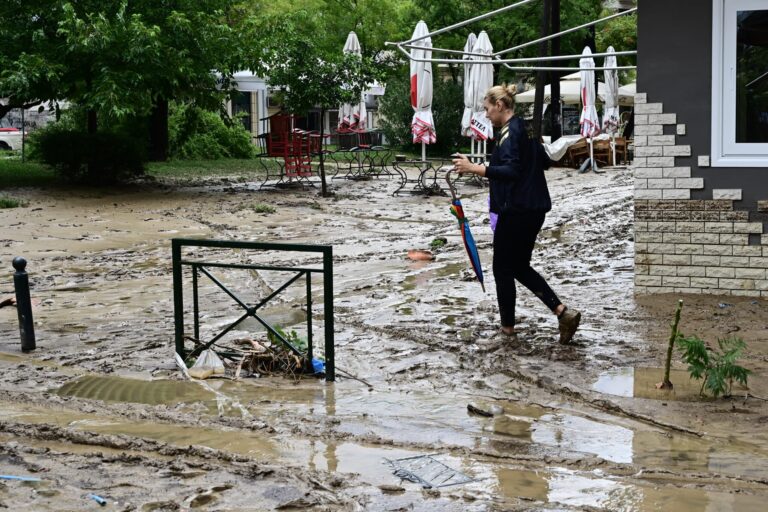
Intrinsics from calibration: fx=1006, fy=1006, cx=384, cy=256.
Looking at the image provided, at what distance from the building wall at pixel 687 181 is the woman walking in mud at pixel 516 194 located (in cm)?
202

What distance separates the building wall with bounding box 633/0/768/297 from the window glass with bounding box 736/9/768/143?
26cm

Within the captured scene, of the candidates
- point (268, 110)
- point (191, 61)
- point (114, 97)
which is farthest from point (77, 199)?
point (268, 110)

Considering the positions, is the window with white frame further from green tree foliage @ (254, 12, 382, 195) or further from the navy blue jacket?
green tree foliage @ (254, 12, 382, 195)

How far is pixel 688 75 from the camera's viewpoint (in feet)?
29.8

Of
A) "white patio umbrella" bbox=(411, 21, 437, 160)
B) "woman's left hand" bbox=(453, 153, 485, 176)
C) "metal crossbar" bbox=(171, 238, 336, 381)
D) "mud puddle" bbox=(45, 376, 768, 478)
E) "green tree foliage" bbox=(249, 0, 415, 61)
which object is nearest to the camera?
"mud puddle" bbox=(45, 376, 768, 478)

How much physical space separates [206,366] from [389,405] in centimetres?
164

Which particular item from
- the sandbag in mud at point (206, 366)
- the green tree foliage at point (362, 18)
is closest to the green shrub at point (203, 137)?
the green tree foliage at point (362, 18)

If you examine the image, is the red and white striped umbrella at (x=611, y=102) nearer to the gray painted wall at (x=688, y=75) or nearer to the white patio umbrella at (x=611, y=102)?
the white patio umbrella at (x=611, y=102)

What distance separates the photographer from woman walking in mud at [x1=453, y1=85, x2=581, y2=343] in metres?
7.60

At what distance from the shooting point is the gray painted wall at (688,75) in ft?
29.5

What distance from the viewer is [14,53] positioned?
20.5 meters

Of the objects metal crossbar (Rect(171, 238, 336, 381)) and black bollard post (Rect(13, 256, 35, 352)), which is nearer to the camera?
metal crossbar (Rect(171, 238, 336, 381))

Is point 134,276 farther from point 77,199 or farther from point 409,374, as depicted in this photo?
point 77,199

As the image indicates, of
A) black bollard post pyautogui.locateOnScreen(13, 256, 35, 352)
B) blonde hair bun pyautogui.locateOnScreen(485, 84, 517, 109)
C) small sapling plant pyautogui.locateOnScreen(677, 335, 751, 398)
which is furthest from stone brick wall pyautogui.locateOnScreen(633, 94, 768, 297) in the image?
black bollard post pyautogui.locateOnScreen(13, 256, 35, 352)
